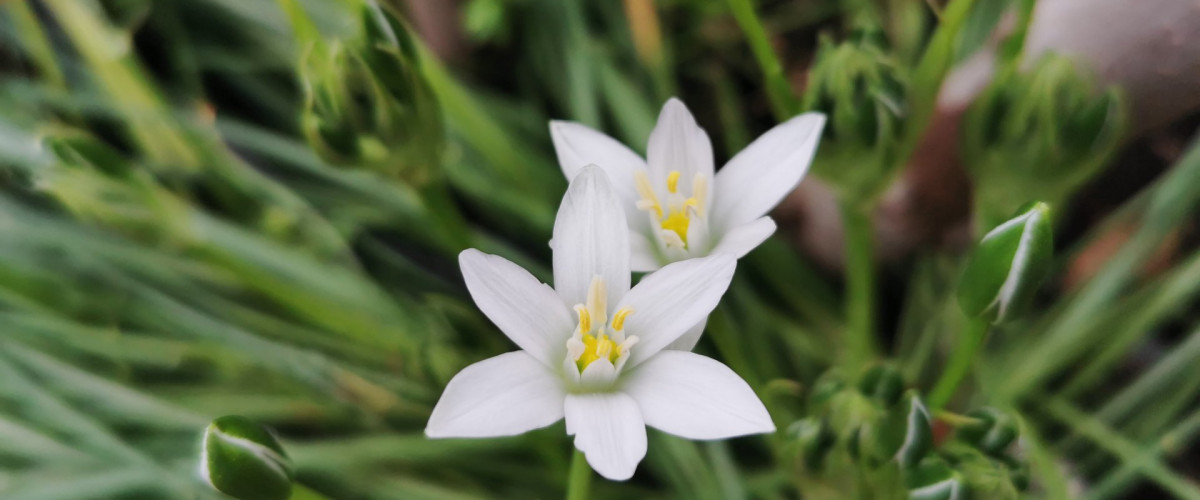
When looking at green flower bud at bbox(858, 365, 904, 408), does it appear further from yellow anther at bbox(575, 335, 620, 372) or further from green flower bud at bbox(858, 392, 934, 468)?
yellow anther at bbox(575, 335, 620, 372)

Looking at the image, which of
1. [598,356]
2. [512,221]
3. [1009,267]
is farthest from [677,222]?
[512,221]

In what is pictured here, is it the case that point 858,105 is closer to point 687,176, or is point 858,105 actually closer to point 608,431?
point 687,176

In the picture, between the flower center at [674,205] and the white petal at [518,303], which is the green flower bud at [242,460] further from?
the flower center at [674,205]

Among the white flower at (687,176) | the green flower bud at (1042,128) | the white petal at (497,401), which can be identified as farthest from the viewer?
the green flower bud at (1042,128)

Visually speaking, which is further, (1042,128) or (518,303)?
(1042,128)

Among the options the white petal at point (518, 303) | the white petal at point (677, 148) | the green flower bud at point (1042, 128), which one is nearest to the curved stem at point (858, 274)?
the green flower bud at point (1042, 128)

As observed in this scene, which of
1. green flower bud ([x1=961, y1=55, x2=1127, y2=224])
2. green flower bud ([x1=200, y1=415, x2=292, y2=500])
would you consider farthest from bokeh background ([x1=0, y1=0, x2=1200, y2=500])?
green flower bud ([x1=200, y1=415, x2=292, y2=500])
